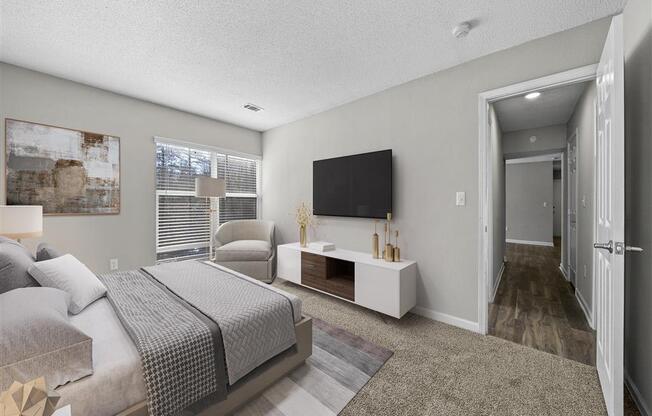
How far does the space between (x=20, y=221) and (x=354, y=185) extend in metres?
3.18

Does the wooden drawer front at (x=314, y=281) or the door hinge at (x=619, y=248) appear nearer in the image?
the door hinge at (x=619, y=248)

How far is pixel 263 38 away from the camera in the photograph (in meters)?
2.10

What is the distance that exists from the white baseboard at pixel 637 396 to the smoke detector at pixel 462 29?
2.58m

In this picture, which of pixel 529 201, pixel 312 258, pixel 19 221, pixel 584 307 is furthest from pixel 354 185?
pixel 529 201

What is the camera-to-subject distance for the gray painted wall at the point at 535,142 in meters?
4.22

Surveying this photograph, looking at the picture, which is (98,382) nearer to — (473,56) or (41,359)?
(41,359)

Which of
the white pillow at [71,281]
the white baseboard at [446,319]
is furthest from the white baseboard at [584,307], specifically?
the white pillow at [71,281]

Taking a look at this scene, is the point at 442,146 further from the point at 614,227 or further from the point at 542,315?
the point at 542,315

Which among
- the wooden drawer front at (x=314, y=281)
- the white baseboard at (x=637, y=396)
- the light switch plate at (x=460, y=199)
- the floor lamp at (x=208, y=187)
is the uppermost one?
the floor lamp at (x=208, y=187)

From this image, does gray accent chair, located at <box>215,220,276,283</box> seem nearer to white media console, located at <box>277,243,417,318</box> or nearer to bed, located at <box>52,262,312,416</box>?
white media console, located at <box>277,243,417,318</box>

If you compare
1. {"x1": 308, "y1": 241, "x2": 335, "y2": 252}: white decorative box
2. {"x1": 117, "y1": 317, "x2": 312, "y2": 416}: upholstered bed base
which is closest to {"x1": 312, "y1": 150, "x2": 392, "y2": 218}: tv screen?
{"x1": 308, "y1": 241, "x2": 335, "y2": 252}: white decorative box

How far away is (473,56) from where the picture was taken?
91.4 inches

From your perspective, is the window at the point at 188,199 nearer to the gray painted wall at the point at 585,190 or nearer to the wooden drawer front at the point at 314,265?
the wooden drawer front at the point at 314,265

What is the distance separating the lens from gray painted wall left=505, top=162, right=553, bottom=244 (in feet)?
21.7
